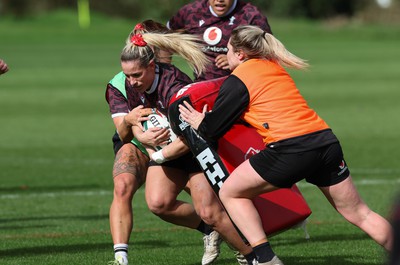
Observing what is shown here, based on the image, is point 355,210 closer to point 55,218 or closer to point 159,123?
point 159,123

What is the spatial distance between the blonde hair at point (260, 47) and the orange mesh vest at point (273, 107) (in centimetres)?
14

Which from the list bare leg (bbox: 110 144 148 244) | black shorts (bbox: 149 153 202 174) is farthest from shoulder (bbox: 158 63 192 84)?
bare leg (bbox: 110 144 148 244)

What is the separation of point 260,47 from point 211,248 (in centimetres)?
199

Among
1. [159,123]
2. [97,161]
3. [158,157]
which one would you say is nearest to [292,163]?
[158,157]

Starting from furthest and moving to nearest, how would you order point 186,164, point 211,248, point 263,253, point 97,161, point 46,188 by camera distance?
point 97,161 → point 46,188 → point 211,248 → point 186,164 → point 263,253

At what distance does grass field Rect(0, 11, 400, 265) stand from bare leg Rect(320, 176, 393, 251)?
1.16 metres

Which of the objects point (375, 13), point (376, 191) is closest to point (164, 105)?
point (376, 191)

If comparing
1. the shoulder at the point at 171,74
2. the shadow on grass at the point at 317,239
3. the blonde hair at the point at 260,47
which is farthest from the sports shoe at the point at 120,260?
the shadow on grass at the point at 317,239

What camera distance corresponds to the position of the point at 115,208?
24.8ft

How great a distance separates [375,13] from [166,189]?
6912 cm

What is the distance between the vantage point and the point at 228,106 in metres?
6.39

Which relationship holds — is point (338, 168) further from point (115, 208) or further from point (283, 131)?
point (115, 208)

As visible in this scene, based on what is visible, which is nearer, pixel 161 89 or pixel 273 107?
pixel 273 107

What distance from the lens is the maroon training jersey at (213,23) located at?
29.5ft
